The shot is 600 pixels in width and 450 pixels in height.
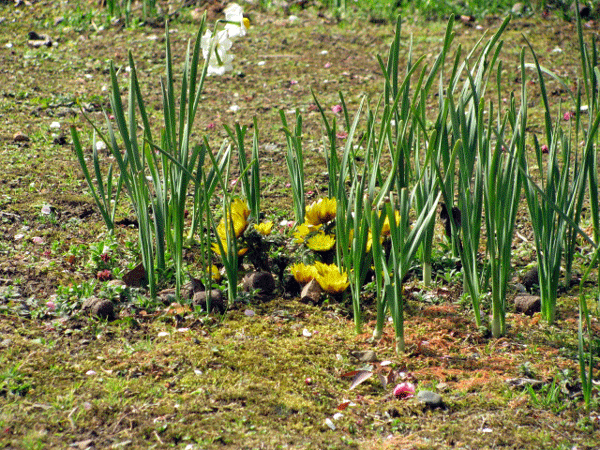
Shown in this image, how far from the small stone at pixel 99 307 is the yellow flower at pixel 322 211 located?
2.23 ft

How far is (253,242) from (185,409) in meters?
0.72

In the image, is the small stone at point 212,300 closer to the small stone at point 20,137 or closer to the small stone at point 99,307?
the small stone at point 99,307

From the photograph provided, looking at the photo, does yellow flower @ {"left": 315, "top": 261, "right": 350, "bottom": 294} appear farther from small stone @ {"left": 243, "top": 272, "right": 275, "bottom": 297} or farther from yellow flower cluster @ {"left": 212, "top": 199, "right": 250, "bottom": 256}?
yellow flower cluster @ {"left": 212, "top": 199, "right": 250, "bottom": 256}

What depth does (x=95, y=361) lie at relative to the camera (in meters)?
1.65

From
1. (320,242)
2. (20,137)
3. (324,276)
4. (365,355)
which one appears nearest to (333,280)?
(324,276)

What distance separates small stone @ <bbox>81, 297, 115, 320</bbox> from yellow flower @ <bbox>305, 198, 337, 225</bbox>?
68 cm

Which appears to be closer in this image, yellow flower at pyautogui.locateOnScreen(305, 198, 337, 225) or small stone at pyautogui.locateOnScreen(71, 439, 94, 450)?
small stone at pyautogui.locateOnScreen(71, 439, 94, 450)

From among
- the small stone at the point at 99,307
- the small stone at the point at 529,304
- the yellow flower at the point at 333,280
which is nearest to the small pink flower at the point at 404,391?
the yellow flower at the point at 333,280

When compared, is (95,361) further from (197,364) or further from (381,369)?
(381,369)

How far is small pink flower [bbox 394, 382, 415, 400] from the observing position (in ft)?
5.15

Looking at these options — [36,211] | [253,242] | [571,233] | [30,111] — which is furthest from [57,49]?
[571,233]

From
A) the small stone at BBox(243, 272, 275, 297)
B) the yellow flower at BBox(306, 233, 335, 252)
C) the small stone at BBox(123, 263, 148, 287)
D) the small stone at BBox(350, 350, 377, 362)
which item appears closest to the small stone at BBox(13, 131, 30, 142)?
the small stone at BBox(123, 263, 148, 287)

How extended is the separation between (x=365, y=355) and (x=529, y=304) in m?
0.58

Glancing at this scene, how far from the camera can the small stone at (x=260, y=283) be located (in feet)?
6.71
